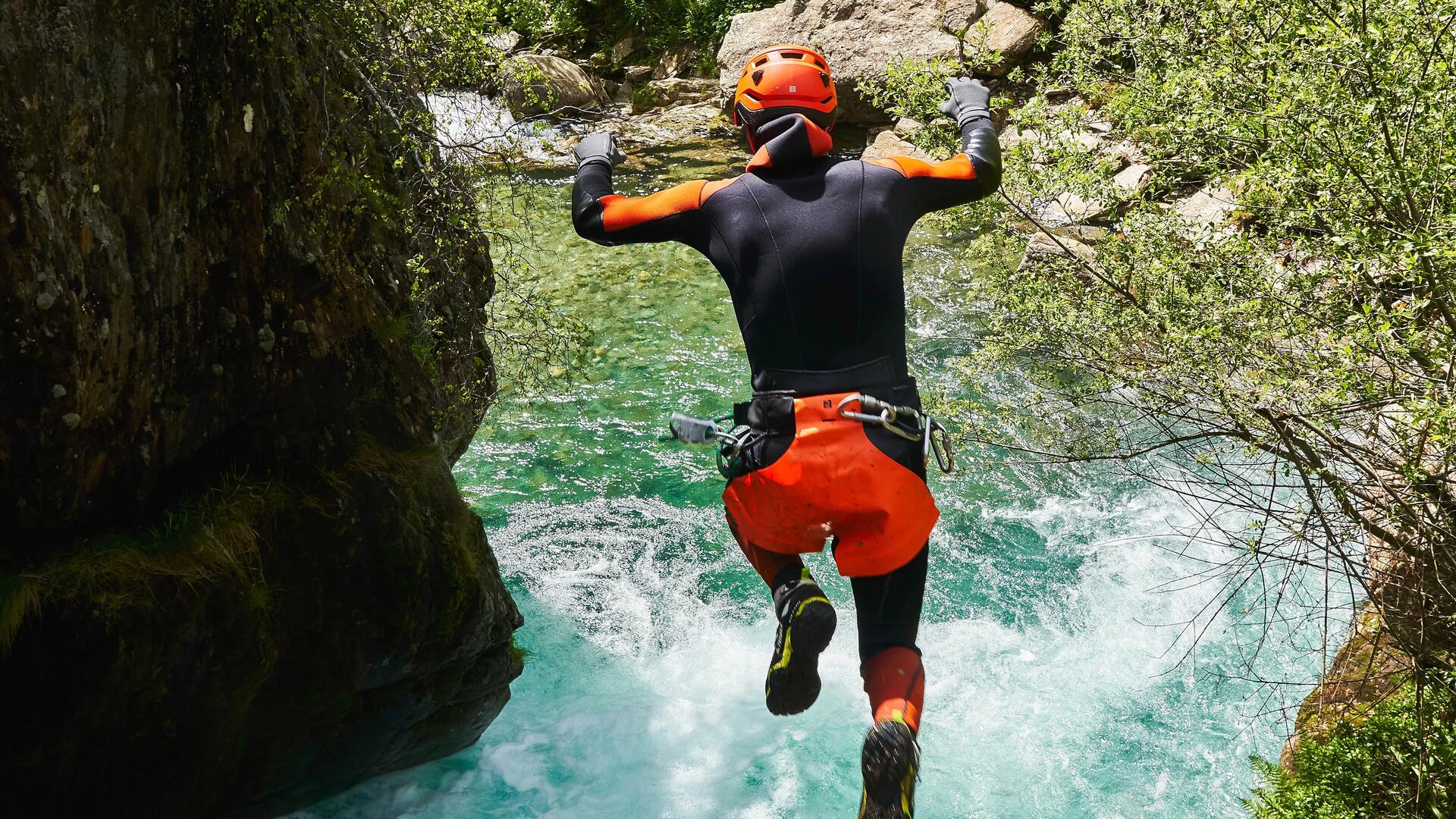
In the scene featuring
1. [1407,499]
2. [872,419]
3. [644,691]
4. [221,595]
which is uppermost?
[872,419]

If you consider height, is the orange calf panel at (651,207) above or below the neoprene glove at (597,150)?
below

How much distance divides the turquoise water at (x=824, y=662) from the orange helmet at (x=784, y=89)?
2700 mm

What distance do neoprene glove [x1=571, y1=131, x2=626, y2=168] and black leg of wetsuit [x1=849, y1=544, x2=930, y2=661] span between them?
1.80m

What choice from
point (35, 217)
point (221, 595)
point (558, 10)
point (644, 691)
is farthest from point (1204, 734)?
point (558, 10)

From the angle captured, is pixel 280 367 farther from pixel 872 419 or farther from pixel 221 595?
pixel 872 419

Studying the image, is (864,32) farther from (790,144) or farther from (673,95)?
(790,144)

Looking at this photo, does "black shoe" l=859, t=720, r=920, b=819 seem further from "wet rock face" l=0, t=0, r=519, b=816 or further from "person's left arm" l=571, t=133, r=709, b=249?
"wet rock face" l=0, t=0, r=519, b=816

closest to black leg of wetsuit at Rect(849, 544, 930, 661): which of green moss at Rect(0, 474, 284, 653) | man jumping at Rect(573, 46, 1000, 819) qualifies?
man jumping at Rect(573, 46, 1000, 819)

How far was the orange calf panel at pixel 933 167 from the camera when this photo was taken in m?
3.60

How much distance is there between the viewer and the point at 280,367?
13.2ft

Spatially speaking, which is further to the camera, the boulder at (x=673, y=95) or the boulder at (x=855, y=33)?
the boulder at (x=673, y=95)

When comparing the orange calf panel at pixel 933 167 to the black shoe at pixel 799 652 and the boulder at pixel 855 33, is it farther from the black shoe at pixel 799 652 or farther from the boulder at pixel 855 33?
the boulder at pixel 855 33

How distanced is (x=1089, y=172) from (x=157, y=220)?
14.0 ft

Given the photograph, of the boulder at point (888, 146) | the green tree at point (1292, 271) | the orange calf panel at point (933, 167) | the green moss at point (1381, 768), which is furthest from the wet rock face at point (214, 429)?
the boulder at point (888, 146)
